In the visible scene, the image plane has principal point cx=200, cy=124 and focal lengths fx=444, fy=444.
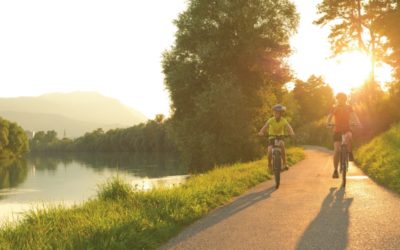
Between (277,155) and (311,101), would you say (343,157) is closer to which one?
(277,155)

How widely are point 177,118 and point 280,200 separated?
68.1ft

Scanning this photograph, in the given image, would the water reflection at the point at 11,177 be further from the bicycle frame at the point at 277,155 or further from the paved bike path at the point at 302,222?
the paved bike path at the point at 302,222

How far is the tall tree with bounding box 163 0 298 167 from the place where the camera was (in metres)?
27.8

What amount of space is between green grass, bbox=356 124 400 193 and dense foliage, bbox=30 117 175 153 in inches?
3066

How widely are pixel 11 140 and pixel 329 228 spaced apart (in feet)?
393

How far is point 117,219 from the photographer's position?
22.8ft

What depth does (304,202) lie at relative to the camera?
945 centimetres

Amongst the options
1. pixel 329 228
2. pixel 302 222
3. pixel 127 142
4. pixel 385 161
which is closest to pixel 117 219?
pixel 302 222

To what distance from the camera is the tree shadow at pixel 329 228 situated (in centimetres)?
599

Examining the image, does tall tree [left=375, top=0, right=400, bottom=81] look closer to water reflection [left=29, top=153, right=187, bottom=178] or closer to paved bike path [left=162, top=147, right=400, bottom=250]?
paved bike path [left=162, top=147, right=400, bottom=250]

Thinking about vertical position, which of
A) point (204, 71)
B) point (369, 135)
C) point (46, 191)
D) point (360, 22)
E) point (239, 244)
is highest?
point (360, 22)

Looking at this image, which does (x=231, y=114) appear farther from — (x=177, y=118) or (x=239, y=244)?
(x=239, y=244)

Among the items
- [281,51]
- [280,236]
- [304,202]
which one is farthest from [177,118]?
[280,236]

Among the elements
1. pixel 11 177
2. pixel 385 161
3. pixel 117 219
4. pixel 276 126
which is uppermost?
pixel 276 126
